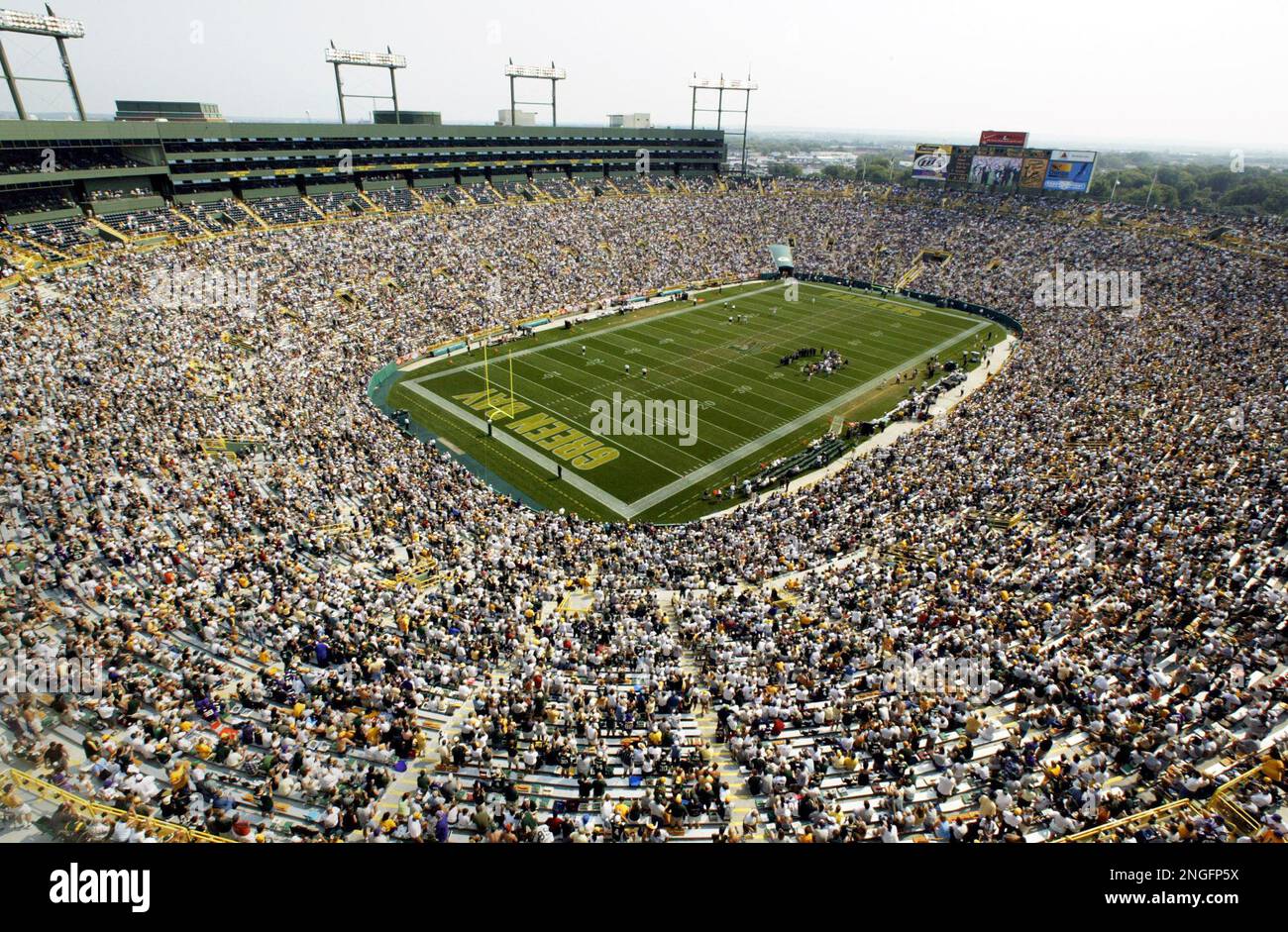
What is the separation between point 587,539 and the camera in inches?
874

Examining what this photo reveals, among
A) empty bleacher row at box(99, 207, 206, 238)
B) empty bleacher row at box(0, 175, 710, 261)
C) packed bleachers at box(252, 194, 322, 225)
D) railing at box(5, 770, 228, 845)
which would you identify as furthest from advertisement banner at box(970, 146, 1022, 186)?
railing at box(5, 770, 228, 845)

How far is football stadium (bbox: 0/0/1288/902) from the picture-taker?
11.1 meters

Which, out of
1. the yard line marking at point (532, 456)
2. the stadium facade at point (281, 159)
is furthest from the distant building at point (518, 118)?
the yard line marking at point (532, 456)

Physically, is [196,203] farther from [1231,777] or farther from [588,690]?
[1231,777]

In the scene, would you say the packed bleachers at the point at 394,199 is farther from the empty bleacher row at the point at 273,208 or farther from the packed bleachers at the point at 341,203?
the packed bleachers at the point at 341,203

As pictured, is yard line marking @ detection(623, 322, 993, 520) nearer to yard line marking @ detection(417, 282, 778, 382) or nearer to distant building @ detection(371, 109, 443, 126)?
yard line marking @ detection(417, 282, 778, 382)

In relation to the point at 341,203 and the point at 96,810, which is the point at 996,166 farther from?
Answer: the point at 96,810

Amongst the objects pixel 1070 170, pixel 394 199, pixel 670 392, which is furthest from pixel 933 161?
pixel 394 199

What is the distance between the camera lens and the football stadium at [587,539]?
11117 millimetres

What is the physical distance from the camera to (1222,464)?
74.0 feet

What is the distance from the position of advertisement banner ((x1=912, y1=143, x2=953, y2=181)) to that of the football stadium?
2365 centimetres

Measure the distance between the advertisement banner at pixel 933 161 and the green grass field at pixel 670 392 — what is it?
2512 centimetres
